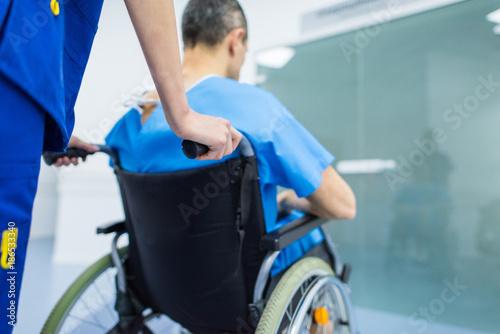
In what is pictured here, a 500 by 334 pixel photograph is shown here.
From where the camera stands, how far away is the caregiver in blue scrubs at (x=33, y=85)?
1.12 ft

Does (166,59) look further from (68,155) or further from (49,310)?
(49,310)

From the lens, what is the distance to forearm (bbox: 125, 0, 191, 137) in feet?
1.21

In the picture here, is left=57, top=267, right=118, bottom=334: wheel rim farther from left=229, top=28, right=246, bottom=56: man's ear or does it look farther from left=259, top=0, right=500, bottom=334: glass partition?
left=259, top=0, right=500, bottom=334: glass partition

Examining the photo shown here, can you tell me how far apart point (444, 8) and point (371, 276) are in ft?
4.42

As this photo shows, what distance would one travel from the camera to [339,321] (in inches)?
35.3

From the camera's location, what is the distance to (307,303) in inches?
27.4

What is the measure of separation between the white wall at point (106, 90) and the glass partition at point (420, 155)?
447 mm

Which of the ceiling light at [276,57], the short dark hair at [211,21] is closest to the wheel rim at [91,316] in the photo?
the short dark hair at [211,21]

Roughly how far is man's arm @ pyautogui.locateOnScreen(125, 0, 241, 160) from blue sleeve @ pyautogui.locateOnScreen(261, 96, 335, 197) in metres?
0.29

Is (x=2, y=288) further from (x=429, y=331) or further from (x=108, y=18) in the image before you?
(x=108, y=18)

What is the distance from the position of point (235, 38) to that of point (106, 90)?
5.76 ft

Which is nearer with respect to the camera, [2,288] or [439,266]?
[2,288]

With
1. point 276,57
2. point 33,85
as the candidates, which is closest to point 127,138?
point 33,85

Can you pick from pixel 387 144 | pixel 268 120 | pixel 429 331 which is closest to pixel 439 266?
pixel 429 331
